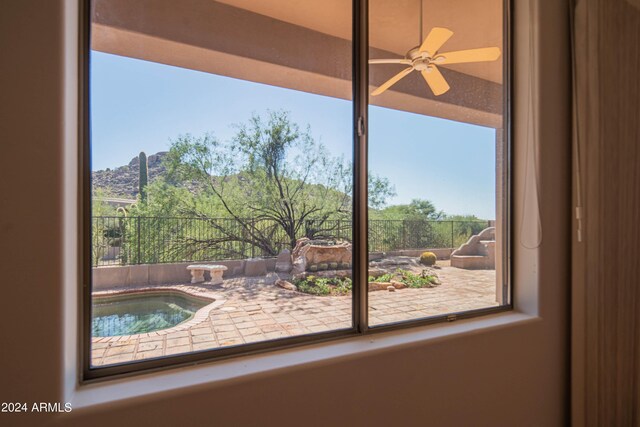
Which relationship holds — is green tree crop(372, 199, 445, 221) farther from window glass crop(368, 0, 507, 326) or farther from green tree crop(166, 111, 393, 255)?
green tree crop(166, 111, 393, 255)

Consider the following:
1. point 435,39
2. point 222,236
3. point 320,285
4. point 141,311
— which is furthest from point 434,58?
point 141,311

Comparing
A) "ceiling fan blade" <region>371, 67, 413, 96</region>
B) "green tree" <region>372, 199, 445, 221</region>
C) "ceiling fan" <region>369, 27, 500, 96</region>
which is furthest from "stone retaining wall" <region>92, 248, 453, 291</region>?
"ceiling fan" <region>369, 27, 500, 96</region>

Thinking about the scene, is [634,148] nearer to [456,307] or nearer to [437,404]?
[456,307]

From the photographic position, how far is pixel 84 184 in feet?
3.08

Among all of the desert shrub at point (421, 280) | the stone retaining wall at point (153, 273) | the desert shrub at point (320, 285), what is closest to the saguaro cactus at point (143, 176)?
the stone retaining wall at point (153, 273)

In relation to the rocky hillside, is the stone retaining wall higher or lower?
lower

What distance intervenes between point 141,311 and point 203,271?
0.95ft

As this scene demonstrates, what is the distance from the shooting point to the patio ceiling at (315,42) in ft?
5.43

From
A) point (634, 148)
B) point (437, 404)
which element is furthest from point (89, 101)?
point (634, 148)

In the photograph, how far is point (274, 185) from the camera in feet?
5.42

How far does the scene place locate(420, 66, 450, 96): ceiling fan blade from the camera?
8.14 feet

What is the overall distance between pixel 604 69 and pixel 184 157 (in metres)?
2.26

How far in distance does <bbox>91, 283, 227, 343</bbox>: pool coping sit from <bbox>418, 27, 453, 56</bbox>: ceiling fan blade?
7.48 feet

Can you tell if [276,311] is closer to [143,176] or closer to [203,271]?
[203,271]
